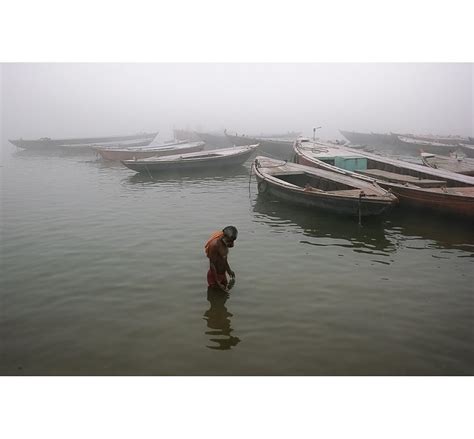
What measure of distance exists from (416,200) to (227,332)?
9.31 metres

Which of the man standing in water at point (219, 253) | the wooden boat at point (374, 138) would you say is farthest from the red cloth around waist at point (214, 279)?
the wooden boat at point (374, 138)

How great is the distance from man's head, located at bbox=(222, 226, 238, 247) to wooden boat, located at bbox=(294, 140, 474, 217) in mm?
8487

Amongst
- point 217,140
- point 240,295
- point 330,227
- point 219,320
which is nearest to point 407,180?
point 330,227

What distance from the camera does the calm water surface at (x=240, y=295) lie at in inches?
218

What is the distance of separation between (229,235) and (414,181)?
10.0 meters

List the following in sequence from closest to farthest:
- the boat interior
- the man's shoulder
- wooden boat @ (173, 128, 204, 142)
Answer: the man's shoulder
the boat interior
wooden boat @ (173, 128, 204, 142)

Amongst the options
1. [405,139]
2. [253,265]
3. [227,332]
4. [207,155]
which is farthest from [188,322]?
[405,139]

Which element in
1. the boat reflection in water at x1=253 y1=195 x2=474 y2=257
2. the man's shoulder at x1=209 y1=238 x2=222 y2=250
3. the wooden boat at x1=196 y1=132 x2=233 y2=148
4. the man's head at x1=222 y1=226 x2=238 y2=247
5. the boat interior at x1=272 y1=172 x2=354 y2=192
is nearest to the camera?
the man's head at x1=222 y1=226 x2=238 y2=247

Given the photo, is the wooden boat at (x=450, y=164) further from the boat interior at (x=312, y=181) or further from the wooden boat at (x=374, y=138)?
the wooden boat at (x=374, y=138)

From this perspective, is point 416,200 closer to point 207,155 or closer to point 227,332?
point 227,332

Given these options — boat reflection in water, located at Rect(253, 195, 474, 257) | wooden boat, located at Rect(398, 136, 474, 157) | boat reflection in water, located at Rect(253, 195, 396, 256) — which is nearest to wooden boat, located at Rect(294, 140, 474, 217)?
boat reflection in water, located at Rect(253, 195, 474, 257)

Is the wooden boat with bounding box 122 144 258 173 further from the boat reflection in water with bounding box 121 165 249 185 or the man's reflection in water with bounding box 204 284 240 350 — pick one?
the man's reflection in water with bounding box 204 284 240 350

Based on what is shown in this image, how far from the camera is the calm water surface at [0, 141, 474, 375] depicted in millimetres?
5527

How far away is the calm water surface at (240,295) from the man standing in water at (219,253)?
Answer: 319mm
